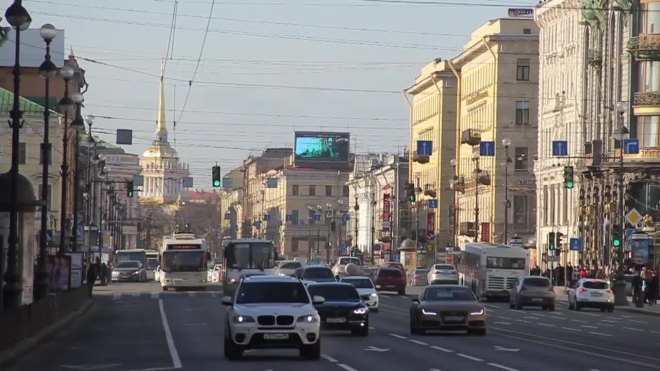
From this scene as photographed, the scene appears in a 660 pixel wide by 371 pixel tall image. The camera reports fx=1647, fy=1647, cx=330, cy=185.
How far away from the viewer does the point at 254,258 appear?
78188 millimetres

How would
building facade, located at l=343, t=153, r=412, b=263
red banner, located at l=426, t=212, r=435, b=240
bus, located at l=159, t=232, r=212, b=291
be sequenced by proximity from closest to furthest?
bus, located at l=159, t=232, r=212, b=291 < red banner, located at l=426, t=212, r=435, b=240 < building facade, located at l=343, t=153, r=412, b=263

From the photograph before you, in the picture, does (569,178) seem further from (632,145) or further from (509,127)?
(509,127)

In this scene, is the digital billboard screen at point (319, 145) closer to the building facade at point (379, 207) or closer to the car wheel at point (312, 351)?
the building facade at point (379, 207)

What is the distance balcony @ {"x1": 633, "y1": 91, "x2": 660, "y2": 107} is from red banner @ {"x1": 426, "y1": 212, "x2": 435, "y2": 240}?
43.4 metres

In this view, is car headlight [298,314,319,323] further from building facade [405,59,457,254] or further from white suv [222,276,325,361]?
building facade [405,59,457,254]

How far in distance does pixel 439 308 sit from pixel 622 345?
19.1 feet

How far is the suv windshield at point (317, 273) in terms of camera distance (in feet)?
208

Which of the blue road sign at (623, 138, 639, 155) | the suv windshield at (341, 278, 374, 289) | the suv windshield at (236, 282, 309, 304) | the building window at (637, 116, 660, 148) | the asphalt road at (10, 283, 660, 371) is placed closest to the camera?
the asphalt road at (10, 283, 660, 371)

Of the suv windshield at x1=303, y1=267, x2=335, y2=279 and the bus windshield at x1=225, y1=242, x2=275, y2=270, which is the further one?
the bus windshield at x1=225, y1=242, x2=275, y2=270

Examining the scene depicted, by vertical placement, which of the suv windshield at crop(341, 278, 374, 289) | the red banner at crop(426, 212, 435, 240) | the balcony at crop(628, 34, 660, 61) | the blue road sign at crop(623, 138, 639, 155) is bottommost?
the suv windshield at crop(341, 278, 374, 289)

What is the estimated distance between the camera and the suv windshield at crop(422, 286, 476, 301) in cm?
4017

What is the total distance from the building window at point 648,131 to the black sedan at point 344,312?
4466cm

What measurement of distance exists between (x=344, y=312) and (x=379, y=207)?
13578 cm

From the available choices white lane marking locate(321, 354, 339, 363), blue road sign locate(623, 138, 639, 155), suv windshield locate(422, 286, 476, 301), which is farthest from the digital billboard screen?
white lane marking locate(321, 354, 339, 363)
